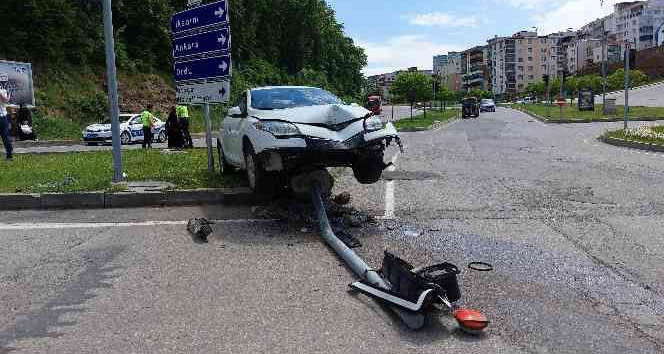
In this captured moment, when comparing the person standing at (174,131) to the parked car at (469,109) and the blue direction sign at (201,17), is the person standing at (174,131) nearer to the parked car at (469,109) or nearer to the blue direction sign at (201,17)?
the blue direction sign at (201,17)

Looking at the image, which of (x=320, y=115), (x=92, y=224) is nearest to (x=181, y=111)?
(x=92, y=224)

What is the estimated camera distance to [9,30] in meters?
32.8

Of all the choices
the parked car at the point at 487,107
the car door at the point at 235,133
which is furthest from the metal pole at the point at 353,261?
the parked car at the point at 487,107

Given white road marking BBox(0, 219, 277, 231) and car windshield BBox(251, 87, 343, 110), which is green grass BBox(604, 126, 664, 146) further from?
white road marking BBox(0, 219, 277, 231)

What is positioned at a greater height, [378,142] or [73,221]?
[378,142]

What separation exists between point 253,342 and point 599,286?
2.62 meters

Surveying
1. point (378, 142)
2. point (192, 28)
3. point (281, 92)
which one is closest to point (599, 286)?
point (378, 142)

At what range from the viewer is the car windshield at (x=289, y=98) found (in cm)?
806

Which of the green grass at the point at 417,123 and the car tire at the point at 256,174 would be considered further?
the green grass at the point at 417,123

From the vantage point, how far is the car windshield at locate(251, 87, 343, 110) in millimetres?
8062

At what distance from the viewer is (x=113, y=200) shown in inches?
338

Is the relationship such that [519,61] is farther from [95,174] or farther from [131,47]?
[95,174]

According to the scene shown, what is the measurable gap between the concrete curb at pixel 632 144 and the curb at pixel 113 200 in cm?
1233

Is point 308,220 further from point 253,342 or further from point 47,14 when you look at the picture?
point 47,14
